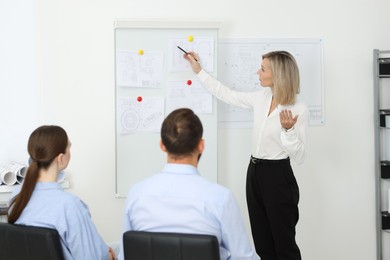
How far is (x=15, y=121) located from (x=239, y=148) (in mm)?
1418

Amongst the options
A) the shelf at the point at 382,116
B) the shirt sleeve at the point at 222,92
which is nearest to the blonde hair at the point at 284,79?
the shirt sleeve at the point at 222,92

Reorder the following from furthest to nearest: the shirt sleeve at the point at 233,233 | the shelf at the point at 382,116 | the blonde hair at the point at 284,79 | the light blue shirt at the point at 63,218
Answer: the shelf at the point at 382,116 → the blonde hair at the point at 284,79 → the light blue shirt at the point at 63,218 → the shirt sleeve at the point at 233,233

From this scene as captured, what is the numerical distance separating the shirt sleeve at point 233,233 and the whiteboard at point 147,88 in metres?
1.49

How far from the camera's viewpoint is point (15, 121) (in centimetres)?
325

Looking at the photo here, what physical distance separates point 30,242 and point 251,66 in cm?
203

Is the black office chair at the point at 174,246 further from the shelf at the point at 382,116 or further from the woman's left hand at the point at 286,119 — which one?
the shelf at the point at 382,116

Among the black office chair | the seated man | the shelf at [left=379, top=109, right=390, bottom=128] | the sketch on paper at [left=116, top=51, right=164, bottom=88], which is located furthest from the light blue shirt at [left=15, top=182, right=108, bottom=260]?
the shelf at [left=379, top=109, right=390, bottom=128]

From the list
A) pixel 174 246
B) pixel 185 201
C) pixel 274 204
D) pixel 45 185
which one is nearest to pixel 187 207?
pixel 185 201

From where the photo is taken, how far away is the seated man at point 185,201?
175 centimetres

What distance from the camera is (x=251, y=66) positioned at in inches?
135

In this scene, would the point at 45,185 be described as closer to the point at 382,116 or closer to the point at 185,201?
the point at 185,201

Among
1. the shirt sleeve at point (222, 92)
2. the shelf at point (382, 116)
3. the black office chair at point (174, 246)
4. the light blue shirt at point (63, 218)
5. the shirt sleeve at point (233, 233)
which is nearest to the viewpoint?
the black office chair at point (174, 246)

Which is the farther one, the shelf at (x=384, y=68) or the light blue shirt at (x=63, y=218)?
the shelf at (x=384, y=68)

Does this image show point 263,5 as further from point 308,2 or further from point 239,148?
point 239,148
